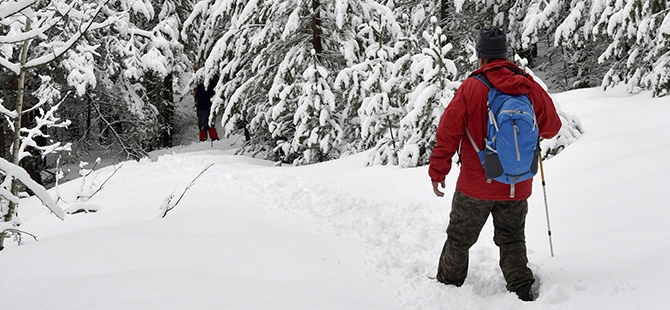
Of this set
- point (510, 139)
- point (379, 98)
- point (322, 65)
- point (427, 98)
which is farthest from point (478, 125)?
point (322, 65)

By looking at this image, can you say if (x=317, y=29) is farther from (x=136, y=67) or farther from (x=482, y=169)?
(x=482, y=169)

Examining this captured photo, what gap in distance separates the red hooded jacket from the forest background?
2.60 metres

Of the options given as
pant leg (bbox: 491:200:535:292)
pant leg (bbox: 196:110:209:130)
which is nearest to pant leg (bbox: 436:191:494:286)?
pant leg (bbox: 491:200:535:292)

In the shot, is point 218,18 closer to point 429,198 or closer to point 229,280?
point 429,198

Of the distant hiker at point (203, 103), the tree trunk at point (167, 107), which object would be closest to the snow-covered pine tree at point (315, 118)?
the distant hiker at point (203, 103)

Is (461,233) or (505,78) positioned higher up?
(505,78)

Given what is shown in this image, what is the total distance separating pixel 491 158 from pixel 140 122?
13536 mm

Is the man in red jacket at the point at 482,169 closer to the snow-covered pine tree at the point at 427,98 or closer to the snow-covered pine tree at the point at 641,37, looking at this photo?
the snow-covered pine tree at the point at 427,98

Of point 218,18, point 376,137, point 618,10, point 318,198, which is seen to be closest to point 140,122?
point 218,18

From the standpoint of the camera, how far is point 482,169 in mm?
3428

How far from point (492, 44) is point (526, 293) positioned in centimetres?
170

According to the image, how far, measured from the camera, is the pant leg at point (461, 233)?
3527mm

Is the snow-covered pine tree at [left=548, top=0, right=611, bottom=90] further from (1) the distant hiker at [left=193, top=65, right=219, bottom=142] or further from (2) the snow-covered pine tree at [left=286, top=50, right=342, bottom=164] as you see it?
(1) the distant hiker at [left=193, top=65, right=219, bottom=142]

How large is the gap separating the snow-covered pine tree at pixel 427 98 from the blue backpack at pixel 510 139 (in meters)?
3.79
